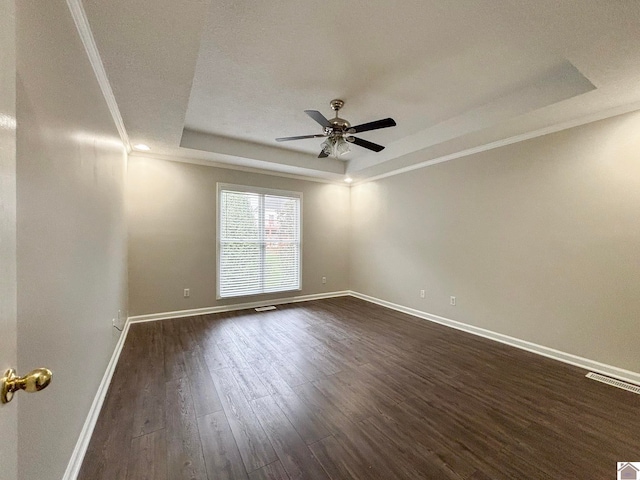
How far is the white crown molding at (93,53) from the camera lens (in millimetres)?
1488

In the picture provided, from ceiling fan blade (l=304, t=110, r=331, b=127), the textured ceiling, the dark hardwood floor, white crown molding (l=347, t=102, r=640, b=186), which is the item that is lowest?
the dark hardwood floor

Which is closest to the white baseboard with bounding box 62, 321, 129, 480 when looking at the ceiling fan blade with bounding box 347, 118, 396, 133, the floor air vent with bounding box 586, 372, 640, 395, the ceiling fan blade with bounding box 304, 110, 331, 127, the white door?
the white door

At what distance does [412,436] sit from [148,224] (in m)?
4.18

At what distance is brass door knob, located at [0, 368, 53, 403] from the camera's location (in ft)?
1.82

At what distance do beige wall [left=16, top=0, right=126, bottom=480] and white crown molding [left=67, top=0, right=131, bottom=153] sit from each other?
0.22ft

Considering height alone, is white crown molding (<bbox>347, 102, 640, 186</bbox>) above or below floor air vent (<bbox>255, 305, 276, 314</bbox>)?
above

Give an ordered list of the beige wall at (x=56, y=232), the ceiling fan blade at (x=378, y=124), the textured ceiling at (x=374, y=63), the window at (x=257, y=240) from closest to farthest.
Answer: the beige wall at (x=56, y=232)
the textured ceiling at (x=374, y=63)
the ceiling fan blade at (x=378, y=124)
the window at (x=257, y=240)

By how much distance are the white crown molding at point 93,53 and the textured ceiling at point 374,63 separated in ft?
0.14

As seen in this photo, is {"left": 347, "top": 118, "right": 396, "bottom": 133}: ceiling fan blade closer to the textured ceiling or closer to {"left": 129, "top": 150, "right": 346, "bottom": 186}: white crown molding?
the textured ceiling

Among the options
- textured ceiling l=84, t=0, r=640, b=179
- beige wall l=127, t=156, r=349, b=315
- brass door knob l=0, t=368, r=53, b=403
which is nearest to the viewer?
brass door knob l=0, t=368, r=53, b=403

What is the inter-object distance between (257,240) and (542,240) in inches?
162

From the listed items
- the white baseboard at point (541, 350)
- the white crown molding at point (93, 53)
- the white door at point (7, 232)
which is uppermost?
the white crown molding at point (93, 53)

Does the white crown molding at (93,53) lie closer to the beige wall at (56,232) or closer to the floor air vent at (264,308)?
→ the beige wall at (56,232)

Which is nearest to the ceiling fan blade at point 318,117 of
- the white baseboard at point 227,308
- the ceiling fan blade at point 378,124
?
the ceiling fan blade at point 378,124
